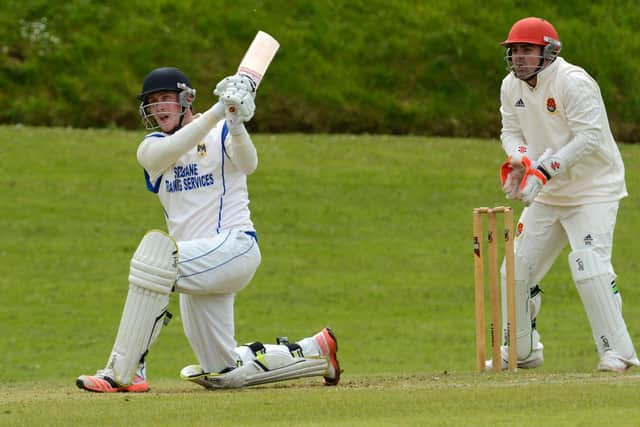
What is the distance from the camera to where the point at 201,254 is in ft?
23.9

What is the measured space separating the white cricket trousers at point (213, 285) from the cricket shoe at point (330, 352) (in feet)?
1.54

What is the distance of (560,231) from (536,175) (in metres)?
0.67

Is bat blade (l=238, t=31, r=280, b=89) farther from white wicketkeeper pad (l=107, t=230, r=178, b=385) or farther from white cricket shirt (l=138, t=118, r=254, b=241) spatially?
white wicketkeeper pad (l=107, t=230, r=178, b=385)

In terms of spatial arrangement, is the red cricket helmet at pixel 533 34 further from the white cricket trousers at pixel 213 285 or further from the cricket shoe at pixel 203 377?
the cricket shoe at pixel 203 377

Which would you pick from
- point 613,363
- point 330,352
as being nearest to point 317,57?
point 613,363

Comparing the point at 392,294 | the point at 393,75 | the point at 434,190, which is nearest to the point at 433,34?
the point at 393,75

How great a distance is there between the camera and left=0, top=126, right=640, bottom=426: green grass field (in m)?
6.46

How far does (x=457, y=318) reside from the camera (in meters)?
14.8

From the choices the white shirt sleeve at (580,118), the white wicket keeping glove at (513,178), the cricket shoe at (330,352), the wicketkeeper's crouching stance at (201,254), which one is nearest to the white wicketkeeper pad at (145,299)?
the wicketkeeper's crouching stance at (201,254)

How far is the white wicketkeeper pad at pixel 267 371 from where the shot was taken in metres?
7.55

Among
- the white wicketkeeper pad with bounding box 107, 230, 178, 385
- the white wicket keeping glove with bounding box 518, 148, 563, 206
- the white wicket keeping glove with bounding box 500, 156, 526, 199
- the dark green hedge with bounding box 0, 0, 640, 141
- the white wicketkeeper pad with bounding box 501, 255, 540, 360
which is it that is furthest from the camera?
the dark green hedge with bounding box 0, 0, 640, 141

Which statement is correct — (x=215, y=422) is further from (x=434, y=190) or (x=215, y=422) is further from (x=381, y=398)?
(x=434, y=190)

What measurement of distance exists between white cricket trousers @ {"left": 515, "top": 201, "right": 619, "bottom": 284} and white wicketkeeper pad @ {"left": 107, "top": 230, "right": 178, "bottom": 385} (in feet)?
7.65

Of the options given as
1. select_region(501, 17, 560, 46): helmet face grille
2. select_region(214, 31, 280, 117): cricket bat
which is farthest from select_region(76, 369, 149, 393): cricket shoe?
select_region(501, 17, 560, 46): helmet face grille
